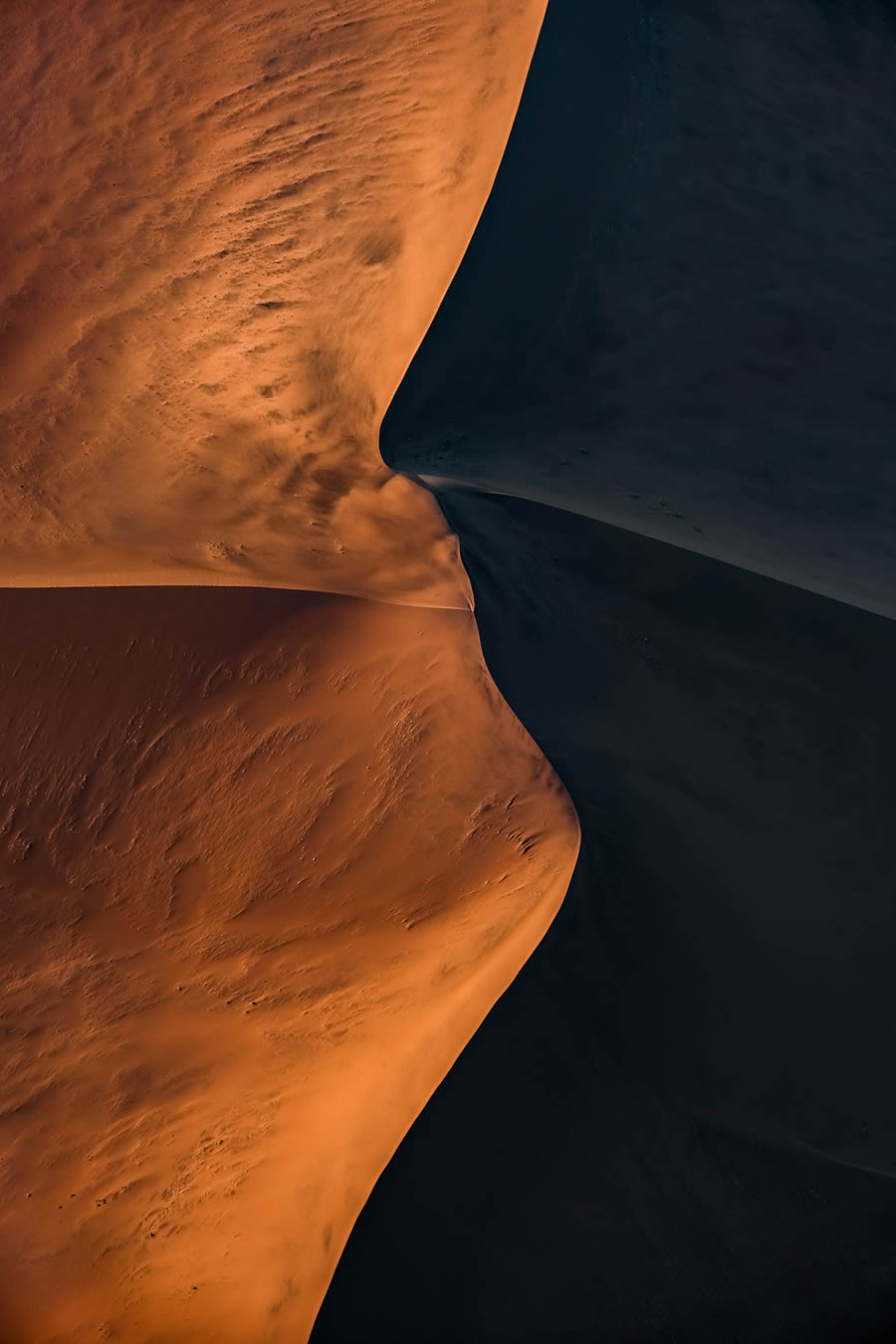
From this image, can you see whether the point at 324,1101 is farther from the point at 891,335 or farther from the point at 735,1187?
the point at 891,335

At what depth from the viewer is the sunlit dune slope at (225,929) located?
2.86 m

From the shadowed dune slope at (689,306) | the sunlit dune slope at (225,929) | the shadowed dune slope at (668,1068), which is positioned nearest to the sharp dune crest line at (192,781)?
the sunlit dune slope at (225,929)

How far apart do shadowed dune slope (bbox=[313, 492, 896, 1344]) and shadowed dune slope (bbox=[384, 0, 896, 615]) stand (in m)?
1.14

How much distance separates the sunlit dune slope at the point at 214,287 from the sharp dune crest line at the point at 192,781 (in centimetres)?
2

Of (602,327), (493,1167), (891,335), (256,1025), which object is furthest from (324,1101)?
(891,335)

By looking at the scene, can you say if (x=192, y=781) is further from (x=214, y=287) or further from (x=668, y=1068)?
(x=214, y=287)

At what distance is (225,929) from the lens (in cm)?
303

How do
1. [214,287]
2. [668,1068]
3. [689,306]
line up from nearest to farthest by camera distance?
[668,1068]
[214,287]
[689,306]

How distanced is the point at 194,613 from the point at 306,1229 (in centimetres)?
200

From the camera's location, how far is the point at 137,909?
3006 millimetres

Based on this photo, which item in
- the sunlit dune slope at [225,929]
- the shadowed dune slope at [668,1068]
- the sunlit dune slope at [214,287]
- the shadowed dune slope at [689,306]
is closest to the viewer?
the sunlit dune slope at [225,929]

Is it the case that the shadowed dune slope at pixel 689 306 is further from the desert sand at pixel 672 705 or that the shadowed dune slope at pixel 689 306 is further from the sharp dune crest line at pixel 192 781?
the sharp dune crest line at pixel 192 781

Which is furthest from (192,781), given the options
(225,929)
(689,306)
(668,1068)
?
(689,306)

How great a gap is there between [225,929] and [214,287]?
2.75 m
